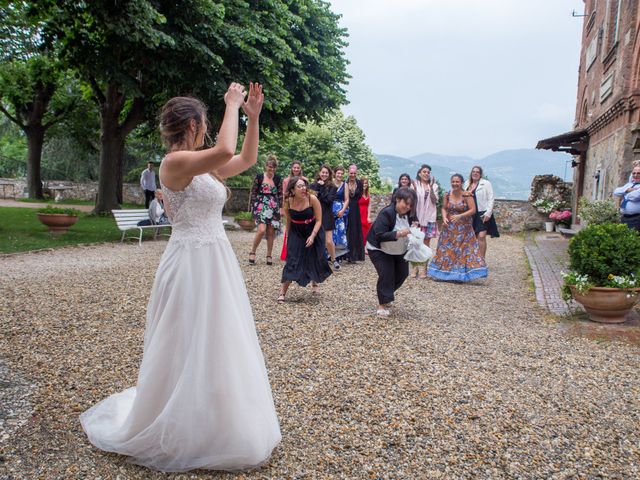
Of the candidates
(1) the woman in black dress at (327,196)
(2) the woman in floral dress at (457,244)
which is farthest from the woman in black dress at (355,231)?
(2) the woman in floral dress at (457,244)

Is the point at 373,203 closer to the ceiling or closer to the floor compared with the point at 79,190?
closer to the ceiling

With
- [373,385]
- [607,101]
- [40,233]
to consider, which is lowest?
[373,385]

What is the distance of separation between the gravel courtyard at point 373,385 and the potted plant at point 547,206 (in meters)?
16.9

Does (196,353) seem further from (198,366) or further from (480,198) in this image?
(480,198)

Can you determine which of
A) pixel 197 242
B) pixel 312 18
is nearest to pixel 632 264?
pixel 197 242

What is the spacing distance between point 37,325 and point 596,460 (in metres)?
5.47

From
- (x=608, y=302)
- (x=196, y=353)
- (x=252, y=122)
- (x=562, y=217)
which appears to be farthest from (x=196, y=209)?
(x=562, y=217)

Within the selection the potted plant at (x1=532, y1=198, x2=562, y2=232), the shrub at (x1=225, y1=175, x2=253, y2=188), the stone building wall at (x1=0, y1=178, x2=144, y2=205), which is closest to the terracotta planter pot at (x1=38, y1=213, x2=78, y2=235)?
the stone building wall at (x1=0, y1=178, x2=144, y2=205)

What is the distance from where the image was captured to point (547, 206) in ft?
78.5

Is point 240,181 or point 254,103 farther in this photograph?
point 240,181

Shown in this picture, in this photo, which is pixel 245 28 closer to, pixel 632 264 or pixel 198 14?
pixel 198 14

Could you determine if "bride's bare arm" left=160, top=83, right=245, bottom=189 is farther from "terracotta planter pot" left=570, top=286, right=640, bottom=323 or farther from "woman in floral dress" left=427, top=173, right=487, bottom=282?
"woman in floral dress" left=427, top=173, right=487, bottom=282

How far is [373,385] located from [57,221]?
12168 millimetres

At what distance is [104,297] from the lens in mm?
7559
